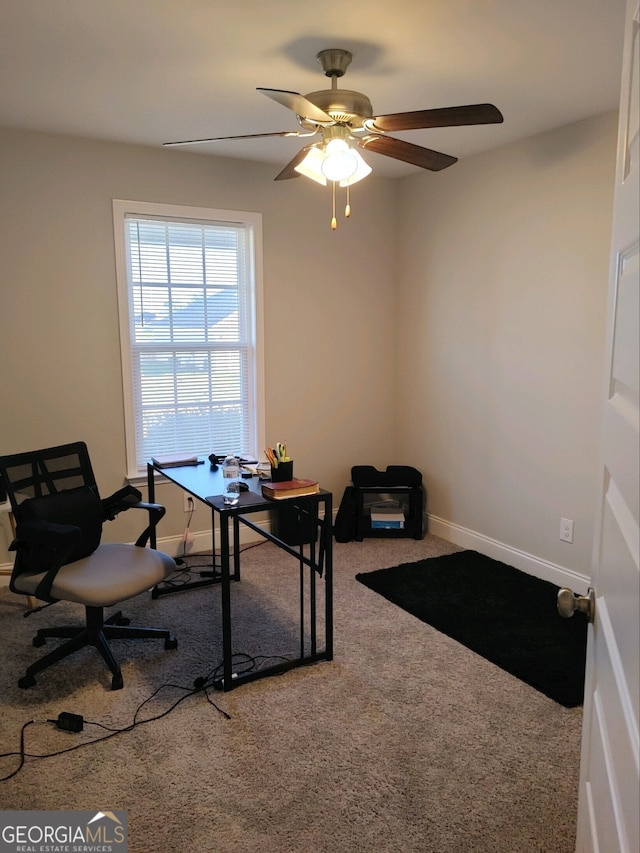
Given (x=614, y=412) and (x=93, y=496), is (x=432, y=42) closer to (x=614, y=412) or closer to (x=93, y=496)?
(x=614, y=412)

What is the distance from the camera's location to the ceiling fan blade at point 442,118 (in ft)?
6.75

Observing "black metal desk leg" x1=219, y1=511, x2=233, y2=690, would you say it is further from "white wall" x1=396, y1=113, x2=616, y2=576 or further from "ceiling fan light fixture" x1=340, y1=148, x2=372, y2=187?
"white wall" x1=396, y1=113, x2=616, y2=576

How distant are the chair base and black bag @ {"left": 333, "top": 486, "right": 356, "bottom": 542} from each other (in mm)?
1613

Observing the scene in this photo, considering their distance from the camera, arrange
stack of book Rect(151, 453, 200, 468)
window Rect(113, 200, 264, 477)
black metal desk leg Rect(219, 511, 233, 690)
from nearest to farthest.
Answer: black metal desk leg Rect(219, 511, 233, 690)
stack of book Rect(151, 453, 200, 468)
window Rect(113, 200, 264, 477)

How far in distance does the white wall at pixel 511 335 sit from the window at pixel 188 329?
3.90 ft

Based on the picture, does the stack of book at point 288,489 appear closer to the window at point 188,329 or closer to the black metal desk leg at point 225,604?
the black metal desk leg at point 225,604

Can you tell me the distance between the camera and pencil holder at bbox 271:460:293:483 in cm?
270

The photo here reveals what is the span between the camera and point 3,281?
10.8ft

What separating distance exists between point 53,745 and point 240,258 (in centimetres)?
292

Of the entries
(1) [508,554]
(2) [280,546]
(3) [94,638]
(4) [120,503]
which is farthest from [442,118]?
(1) [508,554]

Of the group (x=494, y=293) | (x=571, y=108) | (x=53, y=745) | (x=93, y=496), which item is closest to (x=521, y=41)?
(x=571, y=108)

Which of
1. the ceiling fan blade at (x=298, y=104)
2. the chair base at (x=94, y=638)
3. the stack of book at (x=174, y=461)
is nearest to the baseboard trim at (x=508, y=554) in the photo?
the stack of book at (x=174, y=461)

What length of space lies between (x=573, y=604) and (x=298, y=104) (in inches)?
70.1

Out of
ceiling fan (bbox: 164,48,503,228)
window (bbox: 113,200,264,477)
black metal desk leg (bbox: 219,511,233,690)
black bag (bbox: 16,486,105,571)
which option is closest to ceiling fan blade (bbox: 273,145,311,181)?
ceiling fan (bbox: 164,48,503,228)
